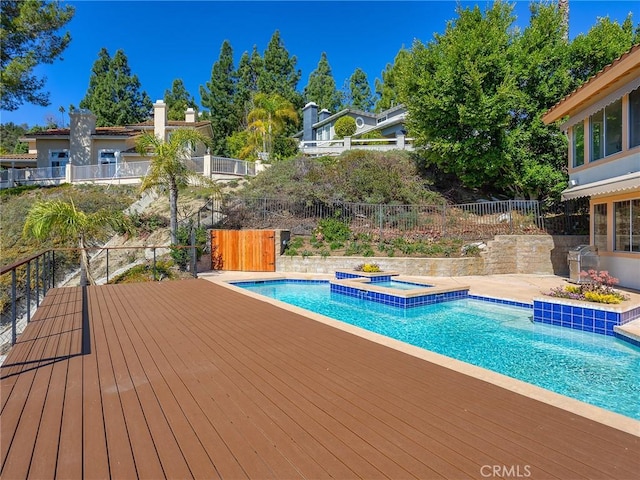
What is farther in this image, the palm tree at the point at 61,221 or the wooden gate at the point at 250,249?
the wooden gate at the point at 250,249

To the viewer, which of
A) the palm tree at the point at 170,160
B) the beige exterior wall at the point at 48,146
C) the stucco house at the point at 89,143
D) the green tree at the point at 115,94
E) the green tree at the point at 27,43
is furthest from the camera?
the green tree at the point at 115,94

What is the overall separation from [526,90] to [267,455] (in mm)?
18523

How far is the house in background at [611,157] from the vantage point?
8141 mm

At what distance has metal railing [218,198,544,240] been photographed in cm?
1379

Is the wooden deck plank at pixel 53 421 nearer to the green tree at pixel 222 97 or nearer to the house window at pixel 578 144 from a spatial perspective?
the house window at pixel 578 144

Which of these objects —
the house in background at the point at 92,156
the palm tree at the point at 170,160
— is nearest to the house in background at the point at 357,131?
the house in background at the point at 92,156

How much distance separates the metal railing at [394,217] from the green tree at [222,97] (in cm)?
2382

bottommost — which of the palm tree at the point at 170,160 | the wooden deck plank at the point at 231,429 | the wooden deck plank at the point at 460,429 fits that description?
the wooden deck plank at the point at 231,429

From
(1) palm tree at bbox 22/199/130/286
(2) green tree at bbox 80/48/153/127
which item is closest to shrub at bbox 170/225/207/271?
(1) palm tree at bbox 22/199/130/286

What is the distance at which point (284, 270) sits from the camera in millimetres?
13875

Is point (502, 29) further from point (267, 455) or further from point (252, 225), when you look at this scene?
point (267, 455)

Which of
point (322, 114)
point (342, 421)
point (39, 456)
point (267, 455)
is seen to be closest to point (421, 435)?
point (342, 421)

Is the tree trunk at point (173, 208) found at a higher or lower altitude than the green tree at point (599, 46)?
lower

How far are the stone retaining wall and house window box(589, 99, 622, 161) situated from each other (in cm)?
390
